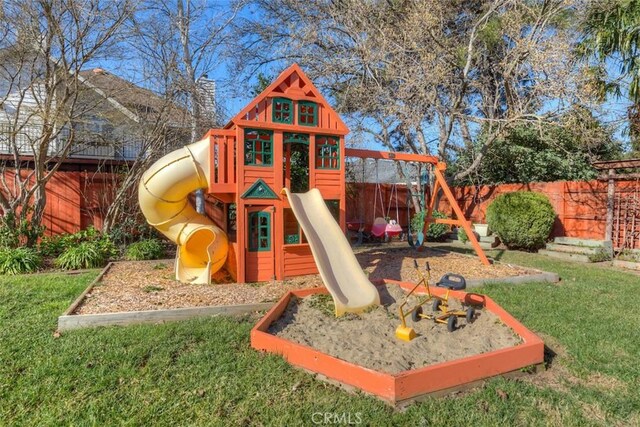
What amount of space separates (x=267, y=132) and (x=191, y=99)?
542 cm

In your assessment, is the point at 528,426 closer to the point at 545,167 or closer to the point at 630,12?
the point at 630,12

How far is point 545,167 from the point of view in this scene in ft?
48.7

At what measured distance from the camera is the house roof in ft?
33.6

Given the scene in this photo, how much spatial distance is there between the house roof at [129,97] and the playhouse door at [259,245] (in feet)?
17.4

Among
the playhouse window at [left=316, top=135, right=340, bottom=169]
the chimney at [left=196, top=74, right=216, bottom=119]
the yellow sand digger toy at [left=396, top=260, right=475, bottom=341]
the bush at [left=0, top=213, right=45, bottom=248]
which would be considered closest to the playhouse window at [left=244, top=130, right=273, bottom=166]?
the playhouse window at [left=316, top=135, right=340, bottom=169]

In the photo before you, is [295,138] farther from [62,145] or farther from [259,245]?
[62,145]

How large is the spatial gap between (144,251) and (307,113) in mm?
5246

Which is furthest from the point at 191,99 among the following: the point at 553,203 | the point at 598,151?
the point at 598,151

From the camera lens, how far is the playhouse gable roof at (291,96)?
23.2 ft

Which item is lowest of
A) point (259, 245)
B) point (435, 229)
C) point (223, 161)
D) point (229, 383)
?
point (229, 383)

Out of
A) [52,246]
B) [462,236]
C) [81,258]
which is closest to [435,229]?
[462,236]

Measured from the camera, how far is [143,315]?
5.02 metres

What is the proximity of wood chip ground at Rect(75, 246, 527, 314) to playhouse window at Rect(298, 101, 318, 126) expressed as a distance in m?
2.91

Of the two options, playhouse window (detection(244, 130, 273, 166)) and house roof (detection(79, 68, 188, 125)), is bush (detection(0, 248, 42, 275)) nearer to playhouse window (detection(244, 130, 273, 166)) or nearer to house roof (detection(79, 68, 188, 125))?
house roof (detection(79, 68, 188, 125))
